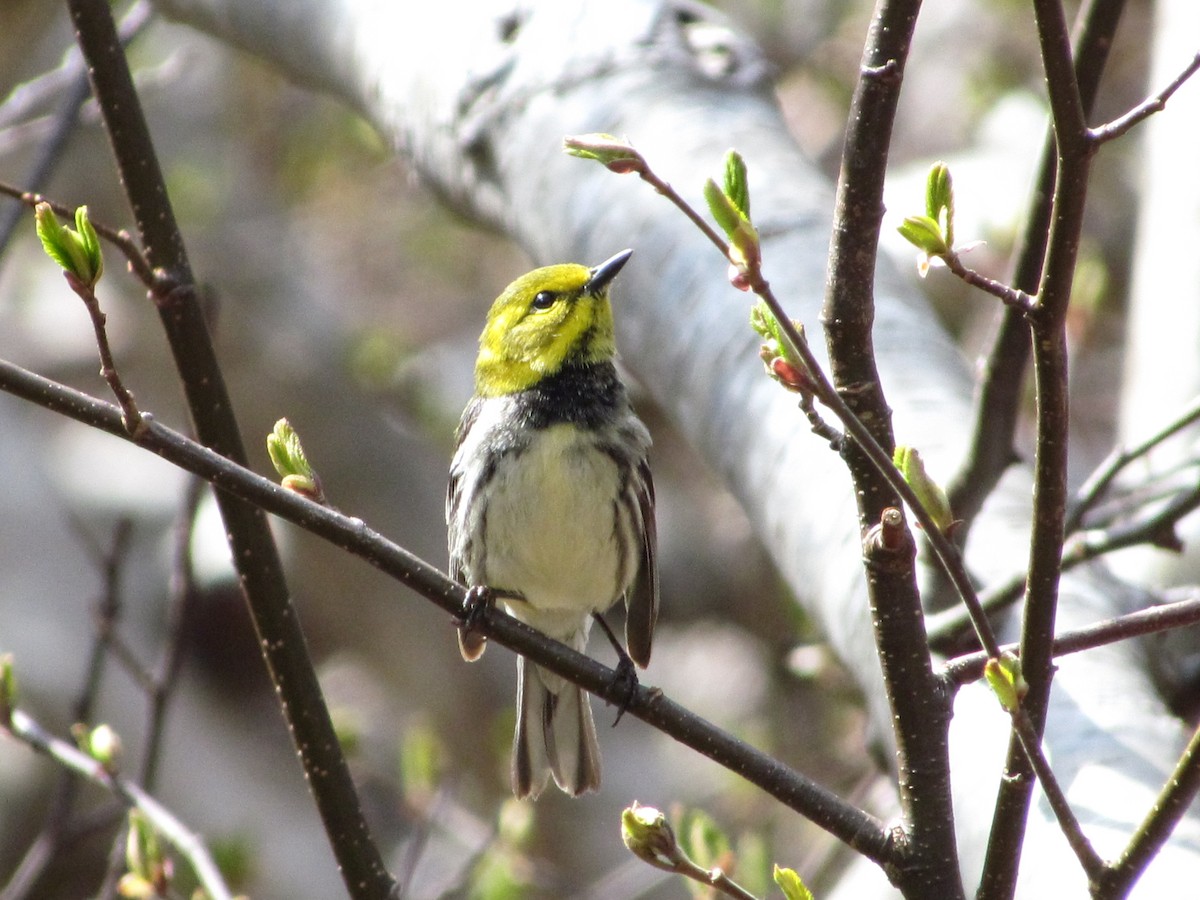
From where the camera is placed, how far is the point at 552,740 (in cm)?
328

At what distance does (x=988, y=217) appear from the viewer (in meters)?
6.02

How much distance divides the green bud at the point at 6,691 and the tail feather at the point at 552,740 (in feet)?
3.47

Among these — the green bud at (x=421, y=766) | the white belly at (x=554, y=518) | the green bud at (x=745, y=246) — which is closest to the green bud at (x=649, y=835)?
the green bud at (x=745, y=246)

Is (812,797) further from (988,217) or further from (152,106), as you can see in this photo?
(152,106)

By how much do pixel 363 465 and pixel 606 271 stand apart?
3980 mm

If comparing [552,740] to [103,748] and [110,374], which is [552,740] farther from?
[110,374]

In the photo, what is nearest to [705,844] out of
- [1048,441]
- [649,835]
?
[649,835]

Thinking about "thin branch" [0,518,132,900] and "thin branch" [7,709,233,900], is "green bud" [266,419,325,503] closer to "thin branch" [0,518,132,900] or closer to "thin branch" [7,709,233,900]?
"thin branch" [7,709,233,900]

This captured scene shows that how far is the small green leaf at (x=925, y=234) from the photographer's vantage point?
4.97 feet

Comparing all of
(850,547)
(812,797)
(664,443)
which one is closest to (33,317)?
(664,443)

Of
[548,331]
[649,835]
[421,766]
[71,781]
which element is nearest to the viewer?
[649,835]

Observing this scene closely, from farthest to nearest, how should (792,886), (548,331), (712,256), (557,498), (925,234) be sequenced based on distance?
1. (548,331)
2. (557,498)
3. (712,256)
4. (792,886)
5. (925,234)

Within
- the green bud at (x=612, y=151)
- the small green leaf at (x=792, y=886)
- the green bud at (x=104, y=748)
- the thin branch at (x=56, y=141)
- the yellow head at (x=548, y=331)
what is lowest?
the small green leaf at (x=792, y=886)

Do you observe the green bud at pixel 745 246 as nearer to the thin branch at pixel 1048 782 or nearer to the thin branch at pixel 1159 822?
the thin branch at pixel 1048 782
